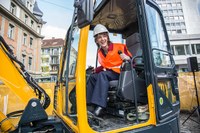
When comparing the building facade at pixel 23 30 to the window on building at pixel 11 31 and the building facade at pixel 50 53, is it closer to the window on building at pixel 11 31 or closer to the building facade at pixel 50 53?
the window on building at pixel 11 31

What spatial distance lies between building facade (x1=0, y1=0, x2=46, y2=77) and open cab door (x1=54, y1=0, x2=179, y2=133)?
1766 centimetres

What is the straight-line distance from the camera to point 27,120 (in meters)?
1.79

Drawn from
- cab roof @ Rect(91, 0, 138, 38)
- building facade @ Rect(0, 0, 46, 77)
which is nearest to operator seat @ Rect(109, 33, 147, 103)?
cab roof @ Rect(91, 0, 138, 38)

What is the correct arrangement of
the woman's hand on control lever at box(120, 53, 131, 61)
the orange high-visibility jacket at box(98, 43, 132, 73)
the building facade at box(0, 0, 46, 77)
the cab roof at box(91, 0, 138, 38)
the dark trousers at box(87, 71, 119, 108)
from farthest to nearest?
the building facade at box(0, 0, 46, 77) → the cab roof at box(91, 0, 138, 38) → the orange high-visibility jacket at box(98, 43, 132, 73) → the woman's hand on control lever at box(120, 53, 131, 61) → the dark trousers at box(87, 71, 119, 108)

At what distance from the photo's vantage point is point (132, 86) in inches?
80.8

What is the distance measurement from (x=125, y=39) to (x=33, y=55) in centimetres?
2442

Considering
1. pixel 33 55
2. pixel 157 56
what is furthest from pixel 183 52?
pixel 157 56

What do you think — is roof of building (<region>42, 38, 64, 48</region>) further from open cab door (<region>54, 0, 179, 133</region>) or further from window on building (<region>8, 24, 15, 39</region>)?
open cab door (<region>54, 0, 179, 133</region>)

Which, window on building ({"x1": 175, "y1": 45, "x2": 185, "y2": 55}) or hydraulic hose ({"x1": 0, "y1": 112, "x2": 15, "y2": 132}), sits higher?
window on building ({"x1": 175, "y1": 45, "x2": 185, "y2": 55})

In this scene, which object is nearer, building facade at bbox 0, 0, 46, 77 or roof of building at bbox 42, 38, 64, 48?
building facade at bbox 0, 0, 46, 77

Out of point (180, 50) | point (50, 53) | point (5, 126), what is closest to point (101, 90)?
point (5, 126)

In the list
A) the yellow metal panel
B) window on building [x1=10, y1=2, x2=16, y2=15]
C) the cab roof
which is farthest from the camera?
window on building [x1=10, y1=2, x2=16, y2=15]

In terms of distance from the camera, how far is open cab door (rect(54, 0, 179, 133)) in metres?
1.51

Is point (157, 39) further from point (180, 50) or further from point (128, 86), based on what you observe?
point (180, 50)
